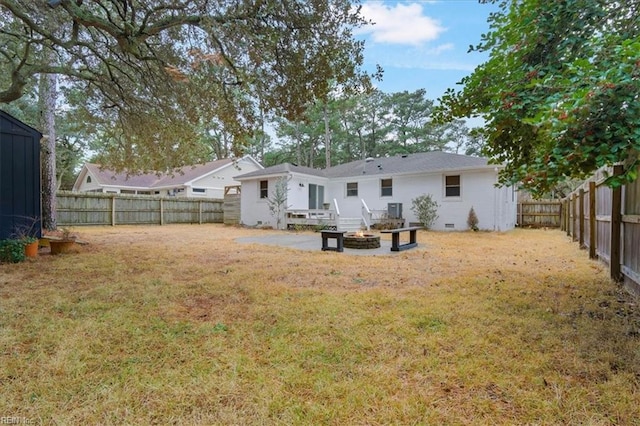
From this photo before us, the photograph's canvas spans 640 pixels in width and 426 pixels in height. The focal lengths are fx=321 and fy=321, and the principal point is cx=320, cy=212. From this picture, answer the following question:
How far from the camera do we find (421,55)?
32.0 ft

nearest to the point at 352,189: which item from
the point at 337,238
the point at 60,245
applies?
the point at 337,238

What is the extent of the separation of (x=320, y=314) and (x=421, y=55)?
30.0 ft

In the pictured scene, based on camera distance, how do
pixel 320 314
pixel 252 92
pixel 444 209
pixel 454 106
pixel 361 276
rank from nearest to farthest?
pixel 320 314 < pixel 454 106 < pixel 361 276 < pixel 252 92 < pixel 444 209

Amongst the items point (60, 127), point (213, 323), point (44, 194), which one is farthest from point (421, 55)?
point (60, 127)

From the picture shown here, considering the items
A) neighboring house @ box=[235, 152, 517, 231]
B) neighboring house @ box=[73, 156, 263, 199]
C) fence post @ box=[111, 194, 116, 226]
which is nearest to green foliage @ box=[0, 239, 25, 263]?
neighboring house @ box=[235, 152, 517, 231]

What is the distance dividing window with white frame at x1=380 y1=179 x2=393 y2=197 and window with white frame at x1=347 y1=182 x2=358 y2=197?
4.75 feet

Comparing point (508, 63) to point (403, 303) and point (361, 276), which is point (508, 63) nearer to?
point (403, 303)

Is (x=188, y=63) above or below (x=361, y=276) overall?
above

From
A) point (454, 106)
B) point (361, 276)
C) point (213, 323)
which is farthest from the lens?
point (361, 276)

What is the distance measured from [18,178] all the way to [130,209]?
1102cm

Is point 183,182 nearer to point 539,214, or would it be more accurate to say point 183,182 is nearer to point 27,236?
point 27,236

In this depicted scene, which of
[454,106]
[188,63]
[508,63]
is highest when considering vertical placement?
[188,63]

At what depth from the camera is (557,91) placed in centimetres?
304

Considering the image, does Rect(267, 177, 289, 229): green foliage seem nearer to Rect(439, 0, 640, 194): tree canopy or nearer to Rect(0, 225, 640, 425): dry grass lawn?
Rect(0, 225, 640, 425): dry grass lawn
